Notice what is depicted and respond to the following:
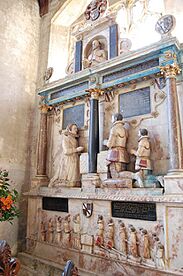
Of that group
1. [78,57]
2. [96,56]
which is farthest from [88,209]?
[78,57]

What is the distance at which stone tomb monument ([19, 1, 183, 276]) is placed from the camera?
4133 mm

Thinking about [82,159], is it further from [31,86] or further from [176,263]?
[31,86]

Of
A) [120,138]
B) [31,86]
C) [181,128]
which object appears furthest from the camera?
[31,86]

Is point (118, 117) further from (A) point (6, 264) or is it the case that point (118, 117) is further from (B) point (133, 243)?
(A) point (6, 264)

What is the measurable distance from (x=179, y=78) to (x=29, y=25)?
519 centimetres

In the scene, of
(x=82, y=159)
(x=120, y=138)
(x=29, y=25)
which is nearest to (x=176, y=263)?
(x=120, y=138)

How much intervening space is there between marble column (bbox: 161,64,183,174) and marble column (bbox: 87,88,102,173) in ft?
5.14

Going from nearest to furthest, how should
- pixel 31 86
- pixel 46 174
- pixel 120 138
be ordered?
pixel 120 138 < pixel 46 174 < pixel 31 86

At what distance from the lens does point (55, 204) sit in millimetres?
5730

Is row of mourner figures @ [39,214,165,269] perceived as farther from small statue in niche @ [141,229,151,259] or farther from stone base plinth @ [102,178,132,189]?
stone base plinth @ [102,178,132,189]

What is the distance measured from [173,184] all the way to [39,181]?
134 inches

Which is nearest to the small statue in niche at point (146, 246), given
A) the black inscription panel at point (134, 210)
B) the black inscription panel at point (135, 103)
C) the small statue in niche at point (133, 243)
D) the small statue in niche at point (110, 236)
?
the small statue in niche at point (133, 243)

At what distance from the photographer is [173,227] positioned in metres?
3.89

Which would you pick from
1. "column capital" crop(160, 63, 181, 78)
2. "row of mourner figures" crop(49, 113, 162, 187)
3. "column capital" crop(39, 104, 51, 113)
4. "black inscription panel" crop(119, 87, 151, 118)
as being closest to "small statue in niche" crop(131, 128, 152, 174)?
"row of mourner figures" crop(49, 113, 162, 187)
